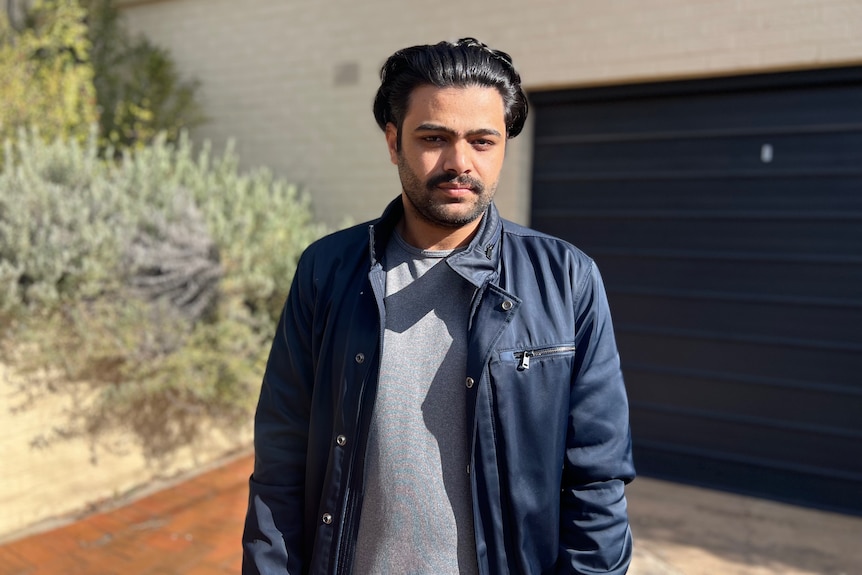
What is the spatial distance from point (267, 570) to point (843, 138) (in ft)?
14.1

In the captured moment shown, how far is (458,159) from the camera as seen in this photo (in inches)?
61.6

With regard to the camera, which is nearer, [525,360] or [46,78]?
[525,360]

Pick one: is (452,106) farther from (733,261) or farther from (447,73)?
(733,261)

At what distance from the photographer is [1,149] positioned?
5184 mm

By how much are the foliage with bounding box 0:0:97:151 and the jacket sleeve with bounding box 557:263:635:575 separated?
4731 millimetres

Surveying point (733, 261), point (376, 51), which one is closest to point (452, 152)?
point (733, 261)

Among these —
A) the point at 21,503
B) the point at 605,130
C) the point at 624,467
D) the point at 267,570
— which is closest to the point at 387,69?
the point at 624,467

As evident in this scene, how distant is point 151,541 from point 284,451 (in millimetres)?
2346

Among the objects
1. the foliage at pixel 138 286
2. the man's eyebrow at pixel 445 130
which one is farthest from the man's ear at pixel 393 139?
the foliage at pixel 138 286

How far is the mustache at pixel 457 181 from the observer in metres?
1.58

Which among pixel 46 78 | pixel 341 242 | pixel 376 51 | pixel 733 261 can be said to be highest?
pixel 376 51

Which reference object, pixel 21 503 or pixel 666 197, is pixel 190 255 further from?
pixel 666 197

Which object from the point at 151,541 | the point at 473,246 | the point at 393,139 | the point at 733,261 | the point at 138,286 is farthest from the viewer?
the point at 733,261

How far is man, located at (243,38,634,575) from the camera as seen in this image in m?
1.53
